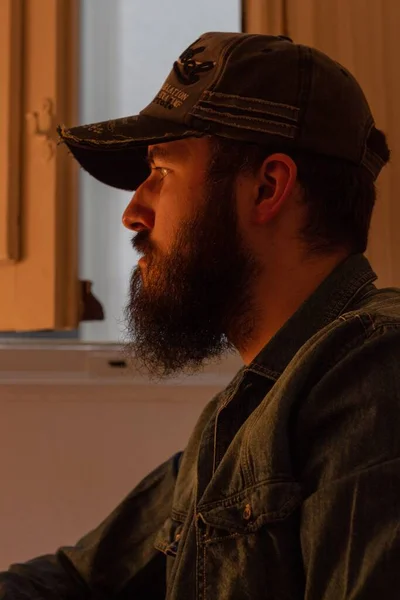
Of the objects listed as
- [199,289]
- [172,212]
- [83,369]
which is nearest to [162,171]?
[172,212]

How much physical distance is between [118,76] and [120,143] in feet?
1.97

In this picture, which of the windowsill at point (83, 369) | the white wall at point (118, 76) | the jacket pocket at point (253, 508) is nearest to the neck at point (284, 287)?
the jacket pocket at point (253, 508)

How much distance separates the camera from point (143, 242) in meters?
0.90

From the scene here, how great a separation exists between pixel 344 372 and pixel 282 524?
0.14 metres

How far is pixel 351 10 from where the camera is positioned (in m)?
1.23

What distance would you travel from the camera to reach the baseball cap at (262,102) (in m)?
0.76

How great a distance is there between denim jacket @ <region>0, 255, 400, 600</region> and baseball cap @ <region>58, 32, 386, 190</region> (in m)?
0.15

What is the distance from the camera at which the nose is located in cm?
90

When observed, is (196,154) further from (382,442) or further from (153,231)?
(382,442)

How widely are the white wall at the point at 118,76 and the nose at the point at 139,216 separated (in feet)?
1.56

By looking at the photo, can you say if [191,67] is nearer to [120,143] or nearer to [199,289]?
[120,143]

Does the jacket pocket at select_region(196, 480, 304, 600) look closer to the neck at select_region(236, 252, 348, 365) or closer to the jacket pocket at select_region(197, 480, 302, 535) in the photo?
the jacket pocket at select_region(197, 480, 302, 535)

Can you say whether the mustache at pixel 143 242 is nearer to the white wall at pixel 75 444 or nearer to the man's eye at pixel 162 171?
the man's eye at pixel 162 171

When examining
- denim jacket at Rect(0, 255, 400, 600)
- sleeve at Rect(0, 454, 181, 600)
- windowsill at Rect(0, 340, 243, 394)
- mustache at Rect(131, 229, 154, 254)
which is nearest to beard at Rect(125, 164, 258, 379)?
mustache at Rect(131, 229, 154, 254)
